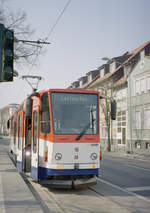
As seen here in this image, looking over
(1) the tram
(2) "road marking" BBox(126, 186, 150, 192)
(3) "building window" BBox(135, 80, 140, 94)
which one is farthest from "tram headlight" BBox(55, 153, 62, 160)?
(3) "building window" BBox(135, 80, 140, 94)

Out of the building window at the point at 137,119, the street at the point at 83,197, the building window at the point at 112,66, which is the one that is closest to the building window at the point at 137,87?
the building window at the point at 137,119

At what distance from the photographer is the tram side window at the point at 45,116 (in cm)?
936

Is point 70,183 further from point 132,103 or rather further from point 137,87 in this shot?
point 132,103

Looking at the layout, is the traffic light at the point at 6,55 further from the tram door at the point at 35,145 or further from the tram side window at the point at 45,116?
the tram door at the point at 35,145

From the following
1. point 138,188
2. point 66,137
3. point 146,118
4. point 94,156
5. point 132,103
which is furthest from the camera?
point 132,103

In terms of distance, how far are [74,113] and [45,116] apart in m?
0.93

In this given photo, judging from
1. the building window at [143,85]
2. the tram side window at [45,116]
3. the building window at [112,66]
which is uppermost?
the building window at [112,66]

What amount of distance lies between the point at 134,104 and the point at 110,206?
28493 millimetres

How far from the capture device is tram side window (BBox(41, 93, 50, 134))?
9.36m

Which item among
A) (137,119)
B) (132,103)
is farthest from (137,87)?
(137,119)

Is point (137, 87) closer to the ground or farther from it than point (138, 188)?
farther from it

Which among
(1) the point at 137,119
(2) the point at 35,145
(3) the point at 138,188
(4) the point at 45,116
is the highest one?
(1) the point at 137,119

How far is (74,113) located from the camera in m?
9.46

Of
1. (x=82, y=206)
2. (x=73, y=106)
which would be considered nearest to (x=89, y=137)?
(x=73, y=106)
